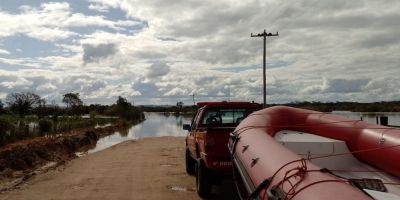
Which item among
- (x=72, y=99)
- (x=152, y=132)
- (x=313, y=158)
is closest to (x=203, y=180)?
(x=313, y=158)

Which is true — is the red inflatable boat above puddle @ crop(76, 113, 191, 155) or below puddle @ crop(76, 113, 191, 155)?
above

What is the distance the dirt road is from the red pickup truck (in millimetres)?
602

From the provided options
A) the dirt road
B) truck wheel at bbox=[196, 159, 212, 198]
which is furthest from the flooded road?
the dirt road

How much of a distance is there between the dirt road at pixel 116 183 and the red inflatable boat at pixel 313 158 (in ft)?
7.32

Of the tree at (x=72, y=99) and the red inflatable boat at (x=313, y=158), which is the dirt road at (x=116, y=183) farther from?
the tree at (x=72, y=99)

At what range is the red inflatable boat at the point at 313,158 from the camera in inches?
155

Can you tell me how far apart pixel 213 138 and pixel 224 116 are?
2.01 metres

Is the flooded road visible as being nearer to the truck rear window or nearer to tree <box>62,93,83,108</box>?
the truck rear window

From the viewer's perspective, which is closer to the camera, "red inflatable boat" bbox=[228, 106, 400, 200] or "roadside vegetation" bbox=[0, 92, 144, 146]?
"red inflatable boat" bbox=[228, 106, 400, 200]

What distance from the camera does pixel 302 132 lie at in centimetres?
998

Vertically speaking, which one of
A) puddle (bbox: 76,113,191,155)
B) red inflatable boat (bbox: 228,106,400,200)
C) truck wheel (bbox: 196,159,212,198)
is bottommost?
puddle (bbox: 76,113,191,155)

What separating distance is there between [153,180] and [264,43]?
2659cm

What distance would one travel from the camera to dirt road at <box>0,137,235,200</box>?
418 inches

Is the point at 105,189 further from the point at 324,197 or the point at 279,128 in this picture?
the point at 324,197
